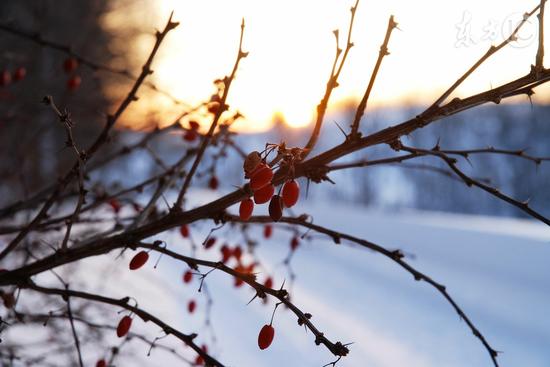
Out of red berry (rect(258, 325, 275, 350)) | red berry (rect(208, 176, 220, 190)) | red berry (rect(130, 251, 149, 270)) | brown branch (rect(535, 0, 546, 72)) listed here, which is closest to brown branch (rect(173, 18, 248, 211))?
red berry (rect(130, 251, 149, 270))

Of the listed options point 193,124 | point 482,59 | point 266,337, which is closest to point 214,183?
point 193,124

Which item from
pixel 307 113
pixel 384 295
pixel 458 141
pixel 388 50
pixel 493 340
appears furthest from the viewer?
pixel 458 141

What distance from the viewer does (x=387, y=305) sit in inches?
92.8

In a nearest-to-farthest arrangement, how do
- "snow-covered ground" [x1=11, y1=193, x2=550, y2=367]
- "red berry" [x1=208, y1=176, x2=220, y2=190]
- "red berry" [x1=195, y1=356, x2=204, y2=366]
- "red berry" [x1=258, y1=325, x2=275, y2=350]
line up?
"red berry" [x1=258, y1=325, x2=275, y2=350] < "red berry" [x1=195, y1=356, x2=204, y2=366] < "red berry" [x1=208, y1=176, x2=220, y2=190] < "snow-covered ground" [x1=11, y1=193, x2=550, y2=367]

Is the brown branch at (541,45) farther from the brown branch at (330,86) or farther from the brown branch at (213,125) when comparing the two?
the brown branch at (213,125)

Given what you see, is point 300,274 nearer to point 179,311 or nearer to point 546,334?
point 179,311

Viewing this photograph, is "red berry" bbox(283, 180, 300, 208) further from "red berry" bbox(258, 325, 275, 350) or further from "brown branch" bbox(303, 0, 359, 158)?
"red berry" bbox(258, 325, 275, 350)

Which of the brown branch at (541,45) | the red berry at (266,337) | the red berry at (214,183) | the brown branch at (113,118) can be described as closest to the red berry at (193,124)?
the red berry at (214,183)

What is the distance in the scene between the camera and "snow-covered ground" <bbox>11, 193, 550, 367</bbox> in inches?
65.0

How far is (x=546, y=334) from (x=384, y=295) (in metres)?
0.81

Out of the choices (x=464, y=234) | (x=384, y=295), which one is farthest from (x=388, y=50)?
(x=464, y=234)

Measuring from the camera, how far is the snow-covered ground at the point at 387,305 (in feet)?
5.42

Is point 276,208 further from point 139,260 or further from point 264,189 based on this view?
point 139,260

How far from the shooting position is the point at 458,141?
10.3 meters
